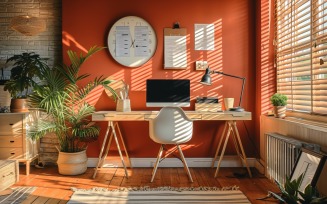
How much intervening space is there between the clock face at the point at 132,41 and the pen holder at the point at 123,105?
526 mm

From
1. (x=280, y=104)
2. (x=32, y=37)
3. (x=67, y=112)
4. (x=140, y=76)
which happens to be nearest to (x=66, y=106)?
(x=67, y=112)

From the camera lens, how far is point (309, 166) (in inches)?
96.8

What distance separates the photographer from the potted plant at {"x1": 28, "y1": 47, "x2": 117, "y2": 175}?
3.89 meters

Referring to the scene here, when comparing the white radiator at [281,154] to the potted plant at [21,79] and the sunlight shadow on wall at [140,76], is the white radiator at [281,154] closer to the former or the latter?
the sunlight shadow on wall at [140,76]

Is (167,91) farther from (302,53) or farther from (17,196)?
(17,196)

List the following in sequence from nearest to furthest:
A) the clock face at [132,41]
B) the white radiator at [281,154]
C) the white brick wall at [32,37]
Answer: the white radiator at [281,154] → the clock face at [132,41] → the white brick wall at [32,37]

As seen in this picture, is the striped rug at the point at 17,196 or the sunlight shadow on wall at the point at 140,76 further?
the sunlight shadow on wall at the point at 140,76

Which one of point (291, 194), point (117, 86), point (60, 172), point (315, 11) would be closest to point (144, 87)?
point (117, 86)

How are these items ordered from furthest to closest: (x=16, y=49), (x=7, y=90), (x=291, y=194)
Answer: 1. (x=16, y=49)
2. (x=7, y=90)
3. (x=291, y=194)

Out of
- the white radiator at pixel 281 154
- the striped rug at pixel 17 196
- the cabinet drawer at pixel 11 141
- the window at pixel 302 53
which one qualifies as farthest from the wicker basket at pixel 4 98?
the window at pixel 302 53

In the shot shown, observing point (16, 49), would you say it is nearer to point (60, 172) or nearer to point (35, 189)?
point (60, 172)

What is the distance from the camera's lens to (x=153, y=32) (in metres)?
4.34

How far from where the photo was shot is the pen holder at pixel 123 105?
13.4 ft

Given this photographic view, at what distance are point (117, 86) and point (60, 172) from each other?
4.25 ft
